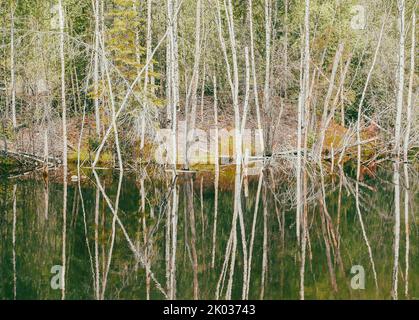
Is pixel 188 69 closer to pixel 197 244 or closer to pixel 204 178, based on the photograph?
pixel 204 178

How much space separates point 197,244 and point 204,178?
834 cm

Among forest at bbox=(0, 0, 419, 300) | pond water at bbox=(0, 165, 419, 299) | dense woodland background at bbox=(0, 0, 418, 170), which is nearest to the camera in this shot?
pond water at bbox=(0, 165, 419, 299)

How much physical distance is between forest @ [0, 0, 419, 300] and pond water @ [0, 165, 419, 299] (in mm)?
48

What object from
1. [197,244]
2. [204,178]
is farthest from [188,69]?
[197,244]

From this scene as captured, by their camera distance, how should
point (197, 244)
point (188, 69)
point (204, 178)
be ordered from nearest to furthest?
point (197, 244), point (204, 178), point (188, 69)

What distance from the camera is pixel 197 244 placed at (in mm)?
11578

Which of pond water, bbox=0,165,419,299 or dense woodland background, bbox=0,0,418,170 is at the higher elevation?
dense woodland background, bbox=0,0,418,170

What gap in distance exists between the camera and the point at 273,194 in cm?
1686

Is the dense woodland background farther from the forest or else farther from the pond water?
the pond water

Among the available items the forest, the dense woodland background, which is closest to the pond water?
the forest

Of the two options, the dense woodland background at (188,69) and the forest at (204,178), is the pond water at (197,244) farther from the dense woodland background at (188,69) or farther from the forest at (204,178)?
the dense woodland background at (188,69)

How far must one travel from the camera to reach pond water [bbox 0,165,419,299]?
9.05 metres
